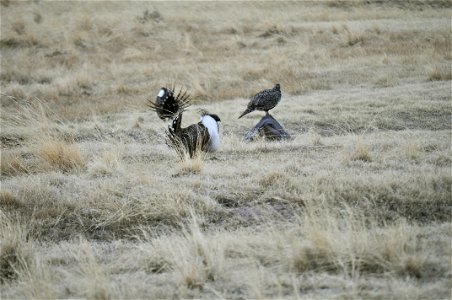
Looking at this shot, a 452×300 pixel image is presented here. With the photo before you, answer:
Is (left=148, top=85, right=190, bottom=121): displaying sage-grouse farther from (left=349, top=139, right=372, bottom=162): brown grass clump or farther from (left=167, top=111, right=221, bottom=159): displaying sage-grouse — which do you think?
(left=349, top=139, right=372, bottom=162): brown grass clump

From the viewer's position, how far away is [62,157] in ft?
24.9

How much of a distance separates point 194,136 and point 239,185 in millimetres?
1660

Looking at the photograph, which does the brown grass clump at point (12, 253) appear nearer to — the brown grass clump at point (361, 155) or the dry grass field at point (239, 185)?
the dry grass field at point (239, 185)

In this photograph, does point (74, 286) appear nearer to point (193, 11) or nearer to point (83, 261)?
point (83, 261)

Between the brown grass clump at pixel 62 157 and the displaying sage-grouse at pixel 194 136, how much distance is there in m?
1.31

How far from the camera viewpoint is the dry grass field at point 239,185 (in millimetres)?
4184

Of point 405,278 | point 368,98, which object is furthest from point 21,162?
point 368,98

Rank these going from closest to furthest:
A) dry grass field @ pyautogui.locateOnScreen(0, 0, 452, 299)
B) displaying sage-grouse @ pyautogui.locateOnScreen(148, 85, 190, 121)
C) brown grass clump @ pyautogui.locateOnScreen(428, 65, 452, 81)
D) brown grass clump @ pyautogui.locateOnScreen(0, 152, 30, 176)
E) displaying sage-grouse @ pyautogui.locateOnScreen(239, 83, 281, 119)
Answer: dry grass field @ pyautogui.locateOnScreen(0, 0, 452, 299)
brown grass clump @ pyautogui.locateOnScreen(0, 152, 30, 176)
displaying sage-grouse @ pyautogui.locateOnScreen(148, 85, 190, 121)
displaying sage-grouse @ pyautogui.locateOnScreen(239, 83, 281, 119)
brown grass clump @ pyautogui.locateOnScreen(428, 65, 452, 81)

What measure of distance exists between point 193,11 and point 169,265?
69.2 ft

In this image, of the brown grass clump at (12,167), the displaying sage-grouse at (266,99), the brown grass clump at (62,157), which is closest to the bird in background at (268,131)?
the displaying sage-grouse at (266,99)

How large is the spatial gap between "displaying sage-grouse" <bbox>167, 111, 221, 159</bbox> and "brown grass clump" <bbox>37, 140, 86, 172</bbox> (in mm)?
1306

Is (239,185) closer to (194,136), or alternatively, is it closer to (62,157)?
(194,136)

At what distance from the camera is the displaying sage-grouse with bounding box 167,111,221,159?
24.6ft

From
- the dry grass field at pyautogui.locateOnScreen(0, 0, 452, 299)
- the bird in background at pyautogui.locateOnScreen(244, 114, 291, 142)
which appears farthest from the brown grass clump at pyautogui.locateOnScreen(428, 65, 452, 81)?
the bird in background at pyautogui.locateOnScreen(244, 114, 291, 142)
